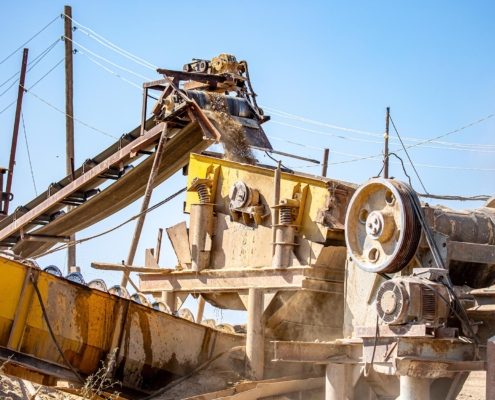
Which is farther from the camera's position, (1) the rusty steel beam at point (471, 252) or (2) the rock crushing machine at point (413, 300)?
(1) the rusty steel beam at point (471, 252)

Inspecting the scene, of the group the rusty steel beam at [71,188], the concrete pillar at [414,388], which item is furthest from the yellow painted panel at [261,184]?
the concrete pillar at [414,388]

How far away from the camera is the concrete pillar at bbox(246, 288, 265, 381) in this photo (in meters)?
12.7

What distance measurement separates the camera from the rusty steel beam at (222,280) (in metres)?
12.6

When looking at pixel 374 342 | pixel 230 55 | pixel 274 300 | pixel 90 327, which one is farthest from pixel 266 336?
pixel 230 55

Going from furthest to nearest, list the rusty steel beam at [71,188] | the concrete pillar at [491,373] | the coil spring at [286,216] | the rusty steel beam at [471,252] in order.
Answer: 1. the rusty steel beam at [71,188]
2. the coil spring at [286,216]
3. the rusty steel beam at [471,252]
4. the concrete pillar at [491,373]

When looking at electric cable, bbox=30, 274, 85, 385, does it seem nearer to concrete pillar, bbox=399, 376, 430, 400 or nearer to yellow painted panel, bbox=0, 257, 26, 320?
yellow painted panel, bbox=0, 257, 26, 320

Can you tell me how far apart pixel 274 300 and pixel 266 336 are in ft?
2.32

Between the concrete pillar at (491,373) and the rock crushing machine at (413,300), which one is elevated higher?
the rock crushing machine at (413,300)

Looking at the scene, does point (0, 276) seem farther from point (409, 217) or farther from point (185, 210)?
point (409, 217)

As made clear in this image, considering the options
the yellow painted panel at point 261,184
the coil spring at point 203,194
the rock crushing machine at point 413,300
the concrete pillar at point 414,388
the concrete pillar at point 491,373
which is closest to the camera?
the concrete pillar at point 491,373

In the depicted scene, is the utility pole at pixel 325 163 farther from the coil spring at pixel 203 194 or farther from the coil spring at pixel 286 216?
the coil spring at pixel 286 216

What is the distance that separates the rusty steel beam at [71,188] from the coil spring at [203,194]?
8.77 feet

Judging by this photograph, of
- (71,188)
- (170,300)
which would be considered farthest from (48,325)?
(71,188)

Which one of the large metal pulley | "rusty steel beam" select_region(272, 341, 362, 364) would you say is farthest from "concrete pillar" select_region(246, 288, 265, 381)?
the large metal pulley
